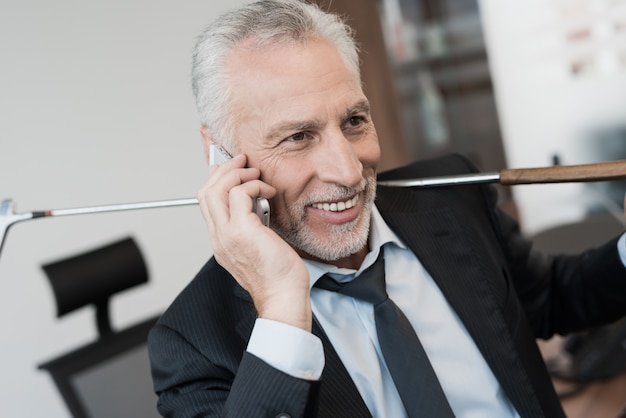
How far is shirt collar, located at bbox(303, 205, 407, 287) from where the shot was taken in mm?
1271

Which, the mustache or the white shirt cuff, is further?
the mustache

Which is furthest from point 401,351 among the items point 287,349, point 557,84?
point 557,84

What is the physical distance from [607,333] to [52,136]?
5.62 ft

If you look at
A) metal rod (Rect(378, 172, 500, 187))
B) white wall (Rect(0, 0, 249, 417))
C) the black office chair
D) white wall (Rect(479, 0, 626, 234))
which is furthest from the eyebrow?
white wall (Rect(479, 0, 626, 234))

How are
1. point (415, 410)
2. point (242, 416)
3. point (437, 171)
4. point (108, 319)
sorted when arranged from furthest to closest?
point (108, 319) < point (437, 171) < point (415, 410) < point (242, 416)

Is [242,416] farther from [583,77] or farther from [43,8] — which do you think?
[583,77]

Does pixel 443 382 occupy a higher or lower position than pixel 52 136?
lower

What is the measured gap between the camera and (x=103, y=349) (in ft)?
5.69

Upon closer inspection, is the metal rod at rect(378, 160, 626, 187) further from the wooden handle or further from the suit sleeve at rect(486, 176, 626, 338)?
the suit sleeve at rect(486, 176, 626, 338)

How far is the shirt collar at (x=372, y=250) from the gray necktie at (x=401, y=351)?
15 millimetres

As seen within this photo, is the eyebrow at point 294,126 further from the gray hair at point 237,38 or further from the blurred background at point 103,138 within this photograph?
the blurred background at point 103,138

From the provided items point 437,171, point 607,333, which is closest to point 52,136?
point 437,171

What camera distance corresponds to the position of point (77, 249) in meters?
2.41

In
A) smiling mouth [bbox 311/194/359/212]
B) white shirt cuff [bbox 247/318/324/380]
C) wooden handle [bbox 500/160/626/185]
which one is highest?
smiling mouth [bbox 311/194/359/212]
